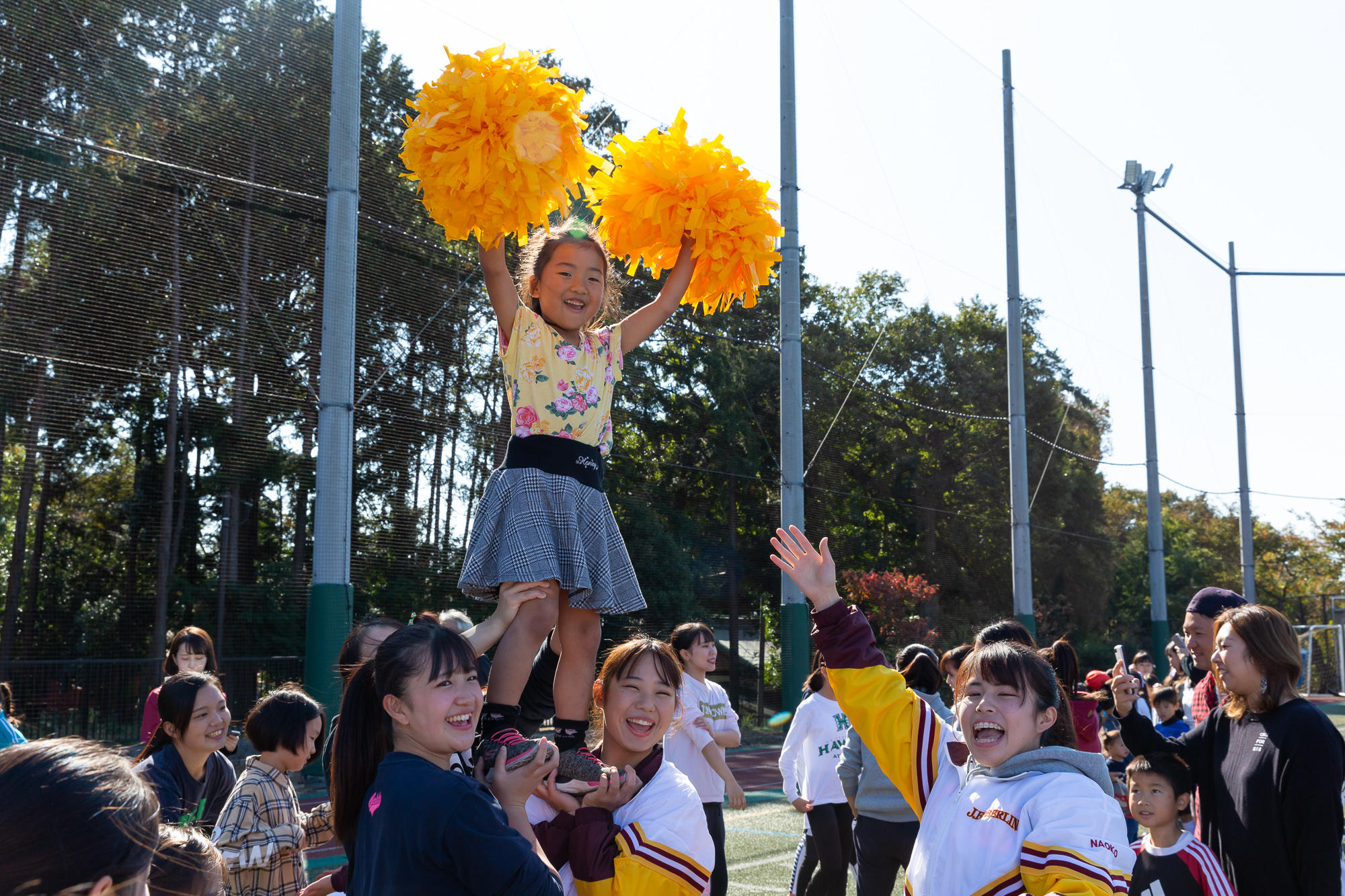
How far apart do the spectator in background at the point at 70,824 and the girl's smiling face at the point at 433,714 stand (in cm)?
80

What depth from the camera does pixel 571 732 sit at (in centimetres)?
278

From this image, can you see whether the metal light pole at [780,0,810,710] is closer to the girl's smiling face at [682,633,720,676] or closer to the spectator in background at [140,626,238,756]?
the girl's smiling face at [682,633,720,676]

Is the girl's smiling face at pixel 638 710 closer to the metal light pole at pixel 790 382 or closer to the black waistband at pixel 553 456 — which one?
the black waistband at pixel 553 456

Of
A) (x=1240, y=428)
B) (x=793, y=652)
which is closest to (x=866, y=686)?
(x=793, y=652)

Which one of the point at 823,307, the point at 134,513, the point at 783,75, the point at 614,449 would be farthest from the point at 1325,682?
the point at 134,513

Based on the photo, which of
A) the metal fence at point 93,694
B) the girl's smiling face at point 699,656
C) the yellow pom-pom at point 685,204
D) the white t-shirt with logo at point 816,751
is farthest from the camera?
the metal fence at point 93,694

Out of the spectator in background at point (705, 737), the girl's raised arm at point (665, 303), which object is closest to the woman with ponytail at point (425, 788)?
the girl's raised arm at point (665, 303)

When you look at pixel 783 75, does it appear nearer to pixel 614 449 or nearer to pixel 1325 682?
pixel 614 449

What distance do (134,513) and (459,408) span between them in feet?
13.6

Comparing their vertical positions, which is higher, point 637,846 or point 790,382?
point 790,382

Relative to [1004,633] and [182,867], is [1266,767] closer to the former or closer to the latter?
[1004,633]

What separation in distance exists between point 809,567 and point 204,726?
7.49 ft

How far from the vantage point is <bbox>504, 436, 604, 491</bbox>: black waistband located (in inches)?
114

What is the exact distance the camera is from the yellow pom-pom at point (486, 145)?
108 inches
